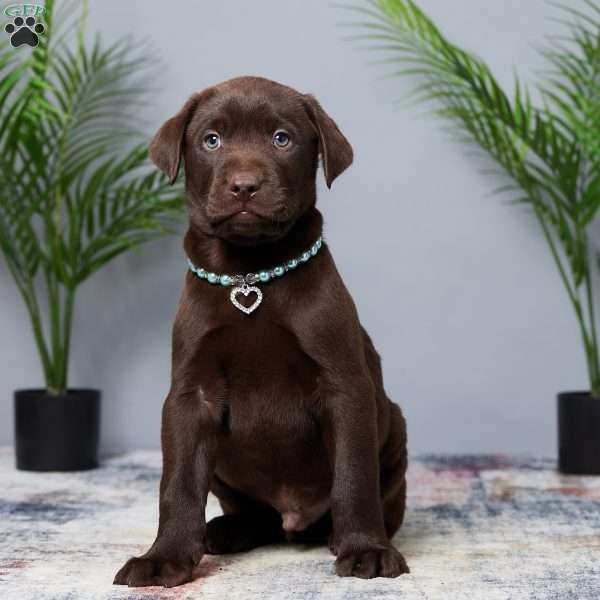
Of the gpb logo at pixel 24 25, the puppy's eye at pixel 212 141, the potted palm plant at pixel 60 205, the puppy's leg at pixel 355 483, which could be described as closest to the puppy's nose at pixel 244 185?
the puppy's eye at pixel 212 141

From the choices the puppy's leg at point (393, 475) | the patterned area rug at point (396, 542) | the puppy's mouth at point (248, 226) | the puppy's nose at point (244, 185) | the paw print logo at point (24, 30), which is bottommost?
the patterned area rug at point (396, 542)

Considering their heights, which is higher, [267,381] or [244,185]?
[244,185]

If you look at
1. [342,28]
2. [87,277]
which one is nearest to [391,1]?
[342,28]

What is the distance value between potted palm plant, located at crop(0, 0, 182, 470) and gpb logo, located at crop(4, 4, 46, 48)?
53 mm

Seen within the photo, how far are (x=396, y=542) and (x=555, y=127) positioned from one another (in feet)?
5.90

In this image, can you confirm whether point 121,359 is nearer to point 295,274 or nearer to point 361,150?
point 361,150

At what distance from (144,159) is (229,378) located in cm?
183

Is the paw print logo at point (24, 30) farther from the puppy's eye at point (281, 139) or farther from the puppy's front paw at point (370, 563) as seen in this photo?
the puppy's front paw at point (370, 563)

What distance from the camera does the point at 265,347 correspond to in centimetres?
236

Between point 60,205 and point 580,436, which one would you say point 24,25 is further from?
point 580,436

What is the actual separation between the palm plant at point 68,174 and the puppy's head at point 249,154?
1.53 m

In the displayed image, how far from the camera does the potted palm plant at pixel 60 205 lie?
3.92 meters

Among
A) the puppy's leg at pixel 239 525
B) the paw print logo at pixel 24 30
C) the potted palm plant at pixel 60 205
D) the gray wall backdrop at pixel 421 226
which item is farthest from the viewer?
the gray wall backdrop at pixel 421 226

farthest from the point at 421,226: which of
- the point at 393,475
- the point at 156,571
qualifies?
the point at 156,571
